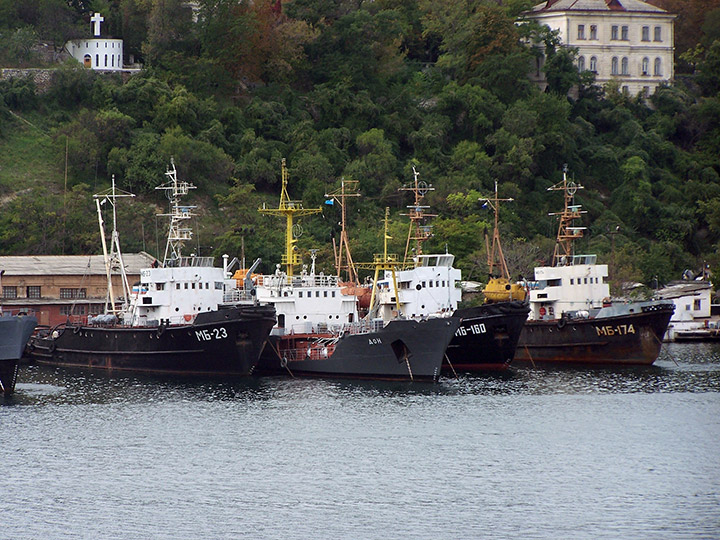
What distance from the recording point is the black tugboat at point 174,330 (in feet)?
223

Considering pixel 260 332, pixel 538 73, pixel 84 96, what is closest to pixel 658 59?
pixel 538 73

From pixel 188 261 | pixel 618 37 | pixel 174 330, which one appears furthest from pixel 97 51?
pixel 174 330

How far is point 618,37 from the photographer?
129 metres

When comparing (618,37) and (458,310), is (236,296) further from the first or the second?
(618,37)

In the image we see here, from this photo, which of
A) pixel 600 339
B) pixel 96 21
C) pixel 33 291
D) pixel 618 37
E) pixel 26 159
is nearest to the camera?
pixel 600 339

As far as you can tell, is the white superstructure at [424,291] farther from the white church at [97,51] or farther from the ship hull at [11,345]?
the white church at [97,51]

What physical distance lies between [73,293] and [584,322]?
1231 inches

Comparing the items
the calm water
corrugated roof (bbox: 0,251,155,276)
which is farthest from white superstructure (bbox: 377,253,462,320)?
corrugated roof (bbox: 0,251,155,276)

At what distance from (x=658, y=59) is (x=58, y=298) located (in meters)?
66.2

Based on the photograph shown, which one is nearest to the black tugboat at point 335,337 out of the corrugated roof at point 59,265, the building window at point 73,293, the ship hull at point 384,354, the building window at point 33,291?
the ship hull at point 384,354

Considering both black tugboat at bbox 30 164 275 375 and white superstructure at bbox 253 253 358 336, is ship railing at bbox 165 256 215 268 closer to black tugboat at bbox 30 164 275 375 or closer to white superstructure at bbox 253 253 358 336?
black tugboat at bbox 30 164 275 375

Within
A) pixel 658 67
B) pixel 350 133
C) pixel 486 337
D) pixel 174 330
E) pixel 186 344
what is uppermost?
pixel 658 67

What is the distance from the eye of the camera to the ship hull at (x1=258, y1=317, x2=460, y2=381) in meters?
64.6

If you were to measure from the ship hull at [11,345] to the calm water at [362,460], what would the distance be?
1.04 meters
